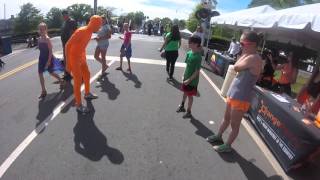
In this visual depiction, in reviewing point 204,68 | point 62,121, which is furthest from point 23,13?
point 62,121

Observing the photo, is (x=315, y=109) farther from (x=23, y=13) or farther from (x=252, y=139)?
(x=23, y=13)

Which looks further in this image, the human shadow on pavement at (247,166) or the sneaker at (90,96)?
the sneaker at (90,96)

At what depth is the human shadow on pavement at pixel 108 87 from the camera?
8793 mm

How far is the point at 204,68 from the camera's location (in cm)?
1472

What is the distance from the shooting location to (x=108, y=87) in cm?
955

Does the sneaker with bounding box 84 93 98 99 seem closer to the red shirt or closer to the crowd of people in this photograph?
the crowd of people

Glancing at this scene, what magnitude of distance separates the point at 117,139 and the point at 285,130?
2742mm

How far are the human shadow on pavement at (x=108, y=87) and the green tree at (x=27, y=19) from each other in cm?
8705

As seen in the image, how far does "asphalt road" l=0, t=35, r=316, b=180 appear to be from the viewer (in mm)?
4938

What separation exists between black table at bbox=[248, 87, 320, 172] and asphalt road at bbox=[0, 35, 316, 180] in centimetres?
29

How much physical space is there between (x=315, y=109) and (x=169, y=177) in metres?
2.94

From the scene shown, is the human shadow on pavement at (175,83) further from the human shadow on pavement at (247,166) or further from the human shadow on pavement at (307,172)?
the human shadow on pavement at (307,172)

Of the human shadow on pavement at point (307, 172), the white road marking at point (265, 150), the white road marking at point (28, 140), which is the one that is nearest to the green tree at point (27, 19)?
the white road marking at point (28, 140)

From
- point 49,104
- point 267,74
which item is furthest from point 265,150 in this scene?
point 49,104
